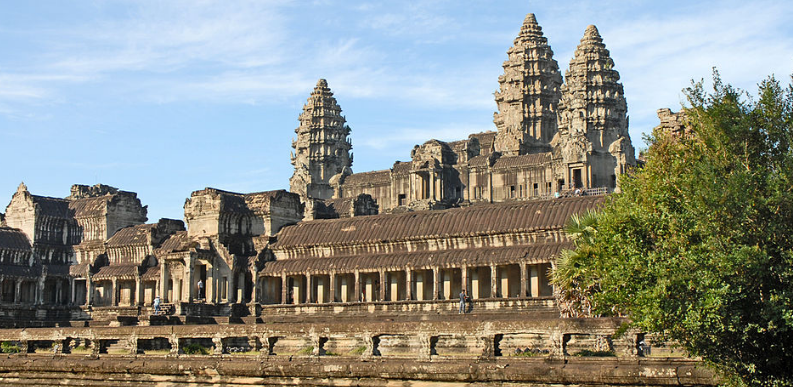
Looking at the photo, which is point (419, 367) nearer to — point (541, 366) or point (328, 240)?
point (541, 366)

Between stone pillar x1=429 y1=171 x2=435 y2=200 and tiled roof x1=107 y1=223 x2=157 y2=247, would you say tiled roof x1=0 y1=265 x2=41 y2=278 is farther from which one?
stone pillar x1=429 y1=171 x2=435 y2=200

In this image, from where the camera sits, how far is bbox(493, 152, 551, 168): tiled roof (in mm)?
117500

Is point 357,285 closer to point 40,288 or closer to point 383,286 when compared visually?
point 383,286

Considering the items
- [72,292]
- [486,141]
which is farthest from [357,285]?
[486,141]

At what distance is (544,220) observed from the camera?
66438mm

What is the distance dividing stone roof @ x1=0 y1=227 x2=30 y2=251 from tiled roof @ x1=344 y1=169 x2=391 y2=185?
5071cm

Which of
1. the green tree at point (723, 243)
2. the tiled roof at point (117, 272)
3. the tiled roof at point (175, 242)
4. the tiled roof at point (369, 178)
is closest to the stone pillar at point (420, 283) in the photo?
the tiled roof at point (175, 242)

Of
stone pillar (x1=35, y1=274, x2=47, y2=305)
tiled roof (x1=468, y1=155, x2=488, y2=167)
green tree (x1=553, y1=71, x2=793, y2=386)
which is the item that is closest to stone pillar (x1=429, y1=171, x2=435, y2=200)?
tiled roof (x1=468, y1=155, x2=488, y2=167)

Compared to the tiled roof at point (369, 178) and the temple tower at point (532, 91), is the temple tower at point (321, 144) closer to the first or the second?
the tiled roof at point (369, 178)

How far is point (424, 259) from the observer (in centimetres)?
7006

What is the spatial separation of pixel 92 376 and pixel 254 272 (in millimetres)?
31826

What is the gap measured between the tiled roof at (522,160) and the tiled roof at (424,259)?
4736cm

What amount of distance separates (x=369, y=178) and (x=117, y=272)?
55266 mm

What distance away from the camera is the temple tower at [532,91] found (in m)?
142
